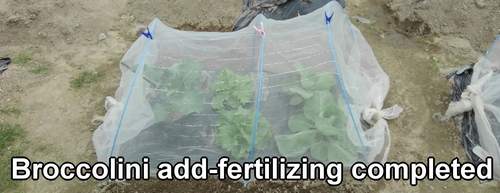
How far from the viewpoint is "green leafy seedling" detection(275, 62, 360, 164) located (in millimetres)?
2936

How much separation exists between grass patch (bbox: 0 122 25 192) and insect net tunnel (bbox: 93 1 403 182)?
3.73 ft

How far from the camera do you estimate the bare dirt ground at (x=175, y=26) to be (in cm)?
334

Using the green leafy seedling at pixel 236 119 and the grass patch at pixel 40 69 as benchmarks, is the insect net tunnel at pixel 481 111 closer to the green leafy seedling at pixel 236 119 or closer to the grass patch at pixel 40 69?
the green leafy seedling at pixel 236 119

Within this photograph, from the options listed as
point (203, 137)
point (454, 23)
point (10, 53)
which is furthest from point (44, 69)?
point (454, 23)

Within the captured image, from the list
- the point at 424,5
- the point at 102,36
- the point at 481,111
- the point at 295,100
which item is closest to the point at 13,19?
the point at 102,36

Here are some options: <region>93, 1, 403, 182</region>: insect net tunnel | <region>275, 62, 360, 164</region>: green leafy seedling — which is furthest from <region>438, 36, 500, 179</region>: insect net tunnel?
<region>275, 62, 360, 164</region>: green leafy seedling

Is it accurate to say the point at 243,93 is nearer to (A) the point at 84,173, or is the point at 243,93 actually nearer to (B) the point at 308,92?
(B) the point at 308,92

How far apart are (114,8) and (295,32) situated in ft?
10.6

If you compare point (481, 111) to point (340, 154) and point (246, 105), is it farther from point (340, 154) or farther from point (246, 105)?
point (246, 105)

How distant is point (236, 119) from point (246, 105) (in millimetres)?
147

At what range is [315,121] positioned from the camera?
2.95 metres

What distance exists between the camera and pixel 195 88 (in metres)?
3.02

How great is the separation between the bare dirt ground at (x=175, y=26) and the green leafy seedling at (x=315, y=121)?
0.42 meters

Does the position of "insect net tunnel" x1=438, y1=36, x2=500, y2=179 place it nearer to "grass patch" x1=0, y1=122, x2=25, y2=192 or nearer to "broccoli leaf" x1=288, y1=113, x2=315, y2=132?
"broccoli leaf" x1=288, y1=113, x2=315, y2=132
